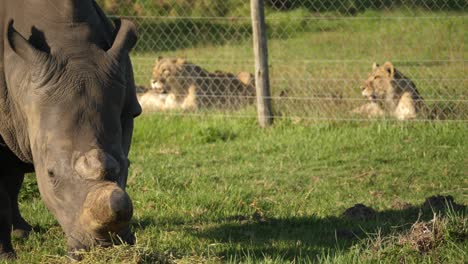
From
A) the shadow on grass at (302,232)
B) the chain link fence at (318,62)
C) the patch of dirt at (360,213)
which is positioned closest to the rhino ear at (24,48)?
the shadow on grass at (302,232)

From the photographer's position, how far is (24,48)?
4758mm

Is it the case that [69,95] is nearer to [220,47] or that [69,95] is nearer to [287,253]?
[287,253]

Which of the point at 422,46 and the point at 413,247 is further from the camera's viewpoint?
the point at 422,46

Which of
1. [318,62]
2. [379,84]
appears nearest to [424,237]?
[379,84]

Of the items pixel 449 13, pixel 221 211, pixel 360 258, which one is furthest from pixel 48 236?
pixel 449 13

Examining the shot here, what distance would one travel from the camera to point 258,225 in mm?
6402

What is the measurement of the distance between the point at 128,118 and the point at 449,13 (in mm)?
7600

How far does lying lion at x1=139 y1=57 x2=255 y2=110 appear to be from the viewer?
36.6 feet

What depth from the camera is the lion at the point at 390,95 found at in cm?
1013

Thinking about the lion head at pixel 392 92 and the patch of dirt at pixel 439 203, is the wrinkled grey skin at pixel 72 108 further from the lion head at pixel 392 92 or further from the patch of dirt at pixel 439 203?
the lion head at pixel 392 92

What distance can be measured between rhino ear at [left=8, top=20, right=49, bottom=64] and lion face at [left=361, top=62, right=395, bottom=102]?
20.5 ft

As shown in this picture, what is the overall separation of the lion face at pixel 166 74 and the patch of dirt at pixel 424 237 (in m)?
7.36

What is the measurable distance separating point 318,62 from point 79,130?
317 inches

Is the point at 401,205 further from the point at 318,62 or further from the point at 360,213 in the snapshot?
the point at 318,62
